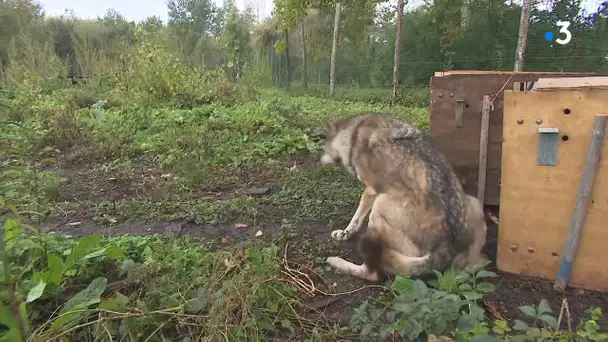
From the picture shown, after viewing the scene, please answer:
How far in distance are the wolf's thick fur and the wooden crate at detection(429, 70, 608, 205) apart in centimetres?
78

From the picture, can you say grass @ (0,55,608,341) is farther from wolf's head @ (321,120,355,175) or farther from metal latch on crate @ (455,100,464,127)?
A: metal latch on crate @ (455,100,464,127)

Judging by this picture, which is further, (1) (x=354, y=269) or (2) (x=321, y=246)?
(2) (x=321, y=246)

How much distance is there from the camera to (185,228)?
365 cm

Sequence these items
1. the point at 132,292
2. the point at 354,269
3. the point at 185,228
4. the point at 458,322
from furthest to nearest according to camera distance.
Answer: the point at 185,228 → the point at 354,269 → the point at 132,292 → the point at 458,322

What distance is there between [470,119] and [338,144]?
120cm

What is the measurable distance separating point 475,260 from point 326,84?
1387cm

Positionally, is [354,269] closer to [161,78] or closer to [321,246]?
[321,246]

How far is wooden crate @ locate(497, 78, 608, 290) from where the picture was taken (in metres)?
2.55

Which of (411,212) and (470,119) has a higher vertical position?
(470,119)

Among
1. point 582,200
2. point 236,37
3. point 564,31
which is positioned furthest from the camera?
point 236,37

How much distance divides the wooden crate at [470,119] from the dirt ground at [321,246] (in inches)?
16.6

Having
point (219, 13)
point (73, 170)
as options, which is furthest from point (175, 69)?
point (219, 13)

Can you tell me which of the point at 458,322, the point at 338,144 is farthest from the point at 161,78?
the point at 458,322

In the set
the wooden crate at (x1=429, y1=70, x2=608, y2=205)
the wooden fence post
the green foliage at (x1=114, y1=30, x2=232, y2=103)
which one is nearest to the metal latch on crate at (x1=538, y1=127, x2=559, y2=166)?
the wooden fence post
